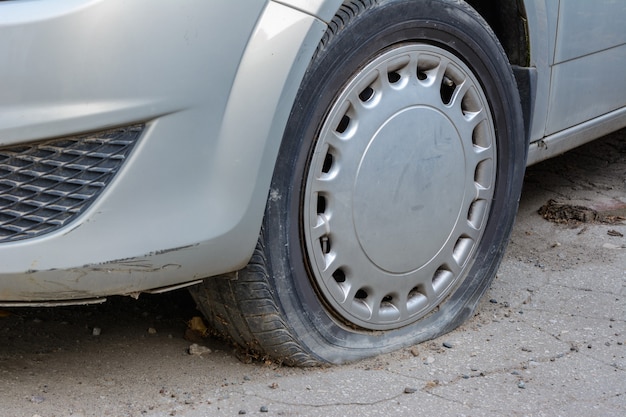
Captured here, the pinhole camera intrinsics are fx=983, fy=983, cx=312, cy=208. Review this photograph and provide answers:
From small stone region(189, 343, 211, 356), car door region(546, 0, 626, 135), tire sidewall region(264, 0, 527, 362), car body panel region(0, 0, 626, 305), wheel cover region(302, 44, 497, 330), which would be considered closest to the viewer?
car body panel region(0, 0, 626, 305)

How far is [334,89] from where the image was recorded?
6.97 ft

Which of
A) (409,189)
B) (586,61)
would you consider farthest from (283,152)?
(586,61)

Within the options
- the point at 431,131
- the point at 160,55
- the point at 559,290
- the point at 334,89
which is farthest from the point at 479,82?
the point at 160,55

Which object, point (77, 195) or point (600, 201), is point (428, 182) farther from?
point (600, 201)

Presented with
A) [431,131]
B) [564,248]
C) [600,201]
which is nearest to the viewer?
[431,131]

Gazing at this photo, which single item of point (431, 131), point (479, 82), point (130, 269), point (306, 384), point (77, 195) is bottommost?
point (306, 384)

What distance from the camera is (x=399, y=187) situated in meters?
2.28

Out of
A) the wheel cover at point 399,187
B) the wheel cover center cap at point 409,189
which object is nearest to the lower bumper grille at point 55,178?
the wheel cover at point 399,187

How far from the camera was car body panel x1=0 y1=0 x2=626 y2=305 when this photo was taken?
1747 mm

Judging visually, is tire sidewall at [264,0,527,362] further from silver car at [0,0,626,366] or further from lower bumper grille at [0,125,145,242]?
lower bumper grille at [0,125,145,242]

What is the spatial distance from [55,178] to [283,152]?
1.55 ft

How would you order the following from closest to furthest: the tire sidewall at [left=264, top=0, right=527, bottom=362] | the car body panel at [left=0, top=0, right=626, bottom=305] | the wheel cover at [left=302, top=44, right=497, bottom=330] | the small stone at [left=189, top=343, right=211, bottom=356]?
1. the car body panel at [left=0, top=0, right=626, bottom=305]
2. the tire sidewall at [left=264, top=0, right=527, bottom=362]
3. the wheel cover at [left=302, top=44, right=497, bottom=330]
4. the small stone at [left=189, top=343, right=211, bottom=356]

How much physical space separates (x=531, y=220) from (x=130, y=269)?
6.53ft

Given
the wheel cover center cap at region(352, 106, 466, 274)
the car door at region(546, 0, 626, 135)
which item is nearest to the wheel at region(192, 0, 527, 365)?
the wheel cover center cap at region(352, 106, 466, 274)
